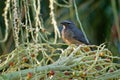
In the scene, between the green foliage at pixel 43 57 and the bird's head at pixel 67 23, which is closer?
the green foliage at pixel 43 57

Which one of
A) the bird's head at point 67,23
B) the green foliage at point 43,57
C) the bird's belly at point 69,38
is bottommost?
the bird's belly at point 69,38

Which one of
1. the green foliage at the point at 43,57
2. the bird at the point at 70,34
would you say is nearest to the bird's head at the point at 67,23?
the bird at the point at 70,34

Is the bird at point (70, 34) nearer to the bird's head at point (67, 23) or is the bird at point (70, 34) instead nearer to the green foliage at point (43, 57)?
the bird's head at point (67, 23)

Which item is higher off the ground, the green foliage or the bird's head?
the green foliage

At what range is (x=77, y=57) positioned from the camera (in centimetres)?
133

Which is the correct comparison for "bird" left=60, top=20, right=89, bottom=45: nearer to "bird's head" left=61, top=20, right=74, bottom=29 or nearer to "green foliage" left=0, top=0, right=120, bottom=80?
"bird's head" left=61, top=20, right=74, bottom=29

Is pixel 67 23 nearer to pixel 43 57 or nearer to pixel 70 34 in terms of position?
pixel 70 34

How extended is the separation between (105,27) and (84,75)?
232 cm

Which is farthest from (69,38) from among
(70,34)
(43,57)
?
(43,57)

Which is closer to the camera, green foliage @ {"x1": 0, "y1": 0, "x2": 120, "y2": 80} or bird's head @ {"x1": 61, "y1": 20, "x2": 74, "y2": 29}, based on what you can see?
green foliage @ {"x1": 0, "y1": 0, "x2": 120, "y2": 80}

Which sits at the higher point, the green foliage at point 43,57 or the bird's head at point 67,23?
the green foliage at point 43,57

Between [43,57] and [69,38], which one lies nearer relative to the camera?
[43,57]

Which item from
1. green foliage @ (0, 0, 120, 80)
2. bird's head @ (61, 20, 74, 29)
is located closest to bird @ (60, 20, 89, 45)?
bird's head @ (61, 20, 74, 29)

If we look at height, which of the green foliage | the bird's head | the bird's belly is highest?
the green foliage
